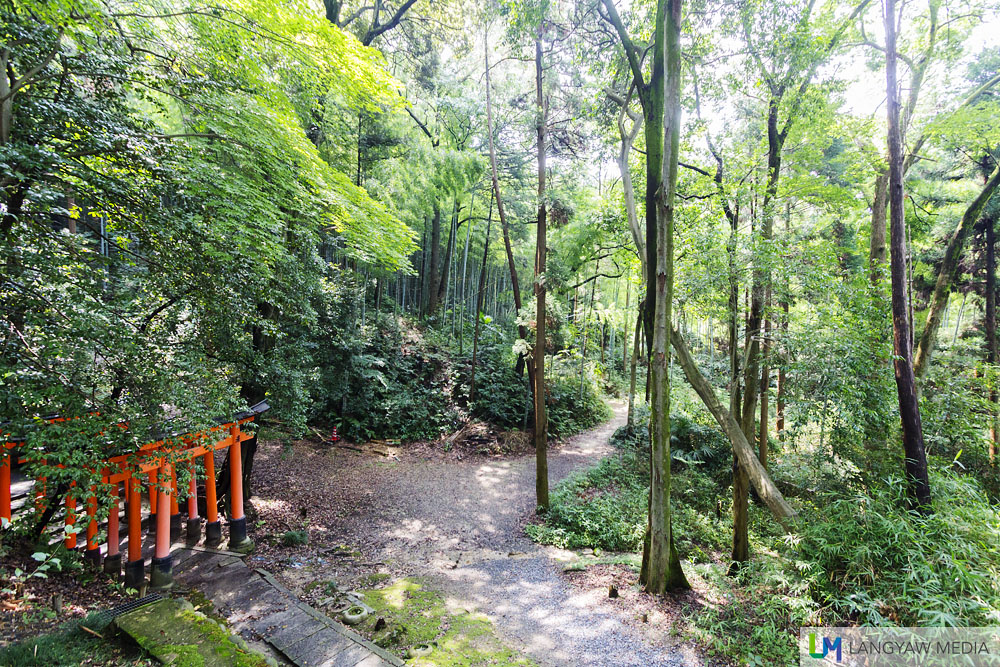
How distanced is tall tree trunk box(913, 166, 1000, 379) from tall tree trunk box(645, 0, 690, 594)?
554cm

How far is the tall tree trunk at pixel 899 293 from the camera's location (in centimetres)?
441

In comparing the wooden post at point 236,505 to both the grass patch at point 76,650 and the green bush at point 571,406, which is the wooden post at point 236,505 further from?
the green bush at point 571,406

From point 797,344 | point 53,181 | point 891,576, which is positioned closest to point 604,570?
point 891,576

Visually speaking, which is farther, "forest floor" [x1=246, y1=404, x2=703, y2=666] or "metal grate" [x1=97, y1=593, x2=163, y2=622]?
"forest floor" [x1=246, y1=404, x2=703, y2=666]

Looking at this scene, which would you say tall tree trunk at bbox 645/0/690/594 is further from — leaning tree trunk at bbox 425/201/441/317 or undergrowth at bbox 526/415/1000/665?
leaning tree trunk at bbox 425/201/441/317

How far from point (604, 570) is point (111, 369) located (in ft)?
18.0

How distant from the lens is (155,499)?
4.58 m

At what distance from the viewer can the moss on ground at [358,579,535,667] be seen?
3516 mm

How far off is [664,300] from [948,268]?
6.45m

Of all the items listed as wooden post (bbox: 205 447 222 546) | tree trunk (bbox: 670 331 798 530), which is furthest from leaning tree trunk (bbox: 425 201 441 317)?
tree trunk (bbox: 670 331 798 530)

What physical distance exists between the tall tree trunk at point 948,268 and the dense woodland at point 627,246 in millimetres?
60

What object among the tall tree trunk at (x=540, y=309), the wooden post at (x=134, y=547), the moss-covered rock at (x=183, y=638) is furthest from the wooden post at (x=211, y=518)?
the tall tree trunk at (x=540, y=309)

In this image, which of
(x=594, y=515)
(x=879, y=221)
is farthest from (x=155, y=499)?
(x=879, y=221)

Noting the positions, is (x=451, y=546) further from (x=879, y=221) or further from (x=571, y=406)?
(x=879, y=221)
